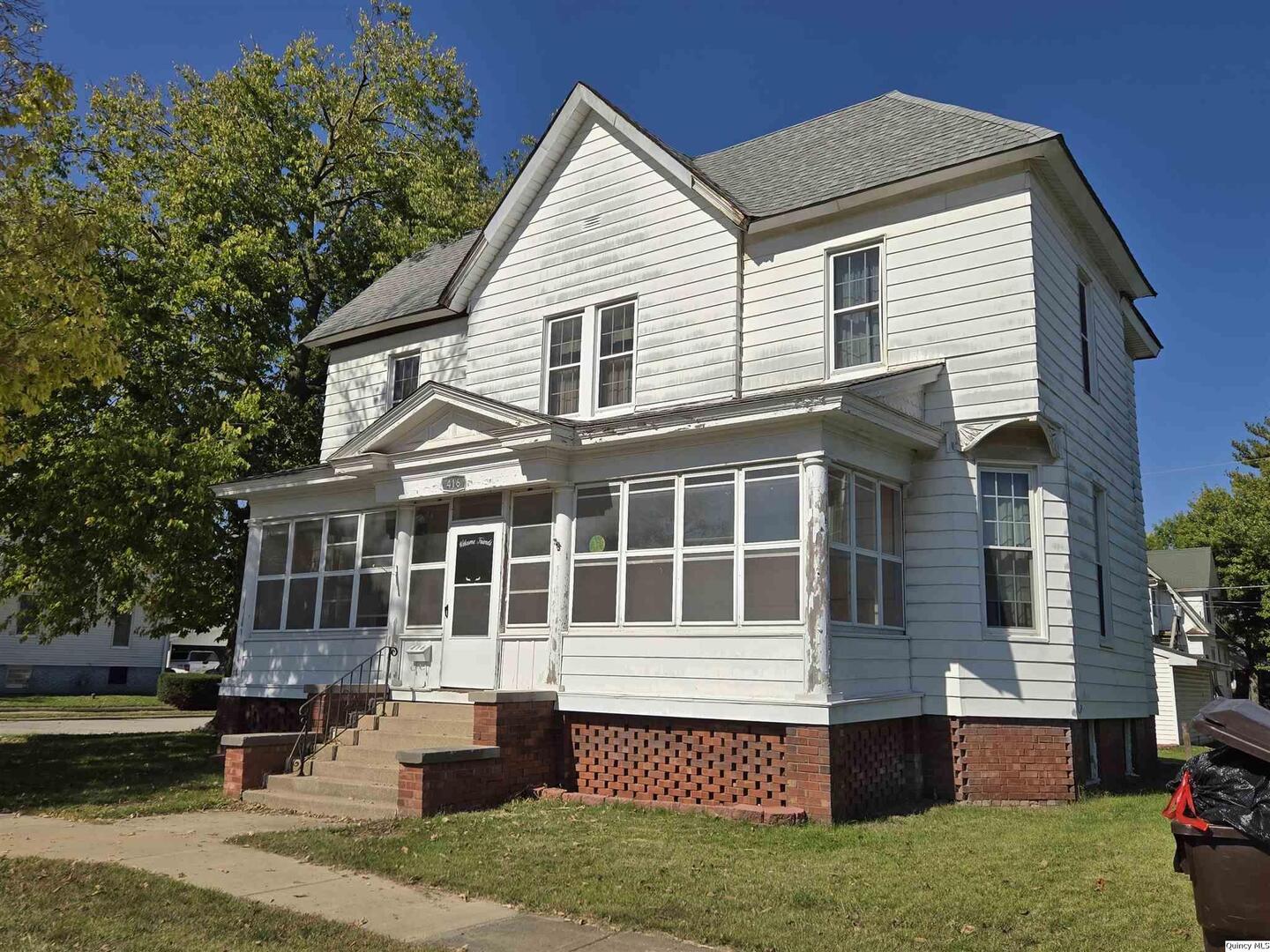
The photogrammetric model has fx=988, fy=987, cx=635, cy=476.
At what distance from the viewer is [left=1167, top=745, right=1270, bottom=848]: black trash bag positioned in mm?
4656

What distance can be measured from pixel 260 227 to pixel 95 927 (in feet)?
63.9

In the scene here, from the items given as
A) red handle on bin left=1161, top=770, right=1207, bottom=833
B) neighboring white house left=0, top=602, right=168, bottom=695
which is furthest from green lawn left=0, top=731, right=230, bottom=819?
neighboring white house left=0, top=602, right=168, bottom=695

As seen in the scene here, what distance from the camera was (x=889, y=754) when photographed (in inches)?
462

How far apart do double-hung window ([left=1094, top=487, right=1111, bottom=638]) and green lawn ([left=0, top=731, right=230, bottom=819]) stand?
11.9 m

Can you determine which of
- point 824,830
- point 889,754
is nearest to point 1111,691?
point 889,754

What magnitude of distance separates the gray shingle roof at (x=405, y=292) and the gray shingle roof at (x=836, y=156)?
40mm

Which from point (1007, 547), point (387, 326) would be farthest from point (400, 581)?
point (1007, 547)

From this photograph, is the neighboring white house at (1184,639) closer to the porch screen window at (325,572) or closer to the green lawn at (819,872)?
the green lawn at (819,872)

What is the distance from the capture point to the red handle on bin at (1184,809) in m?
4.77

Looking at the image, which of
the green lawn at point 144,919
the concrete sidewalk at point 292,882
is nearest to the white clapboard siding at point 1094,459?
the concrete sidewalk at point 292,882

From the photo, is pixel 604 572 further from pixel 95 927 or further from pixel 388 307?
pixel 388 307

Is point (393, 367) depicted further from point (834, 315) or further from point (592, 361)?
point (834, 315)

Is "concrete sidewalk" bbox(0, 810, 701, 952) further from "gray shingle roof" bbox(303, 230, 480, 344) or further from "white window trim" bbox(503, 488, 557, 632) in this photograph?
"gray shingle roof" bbox(303, 230, 480, 344)

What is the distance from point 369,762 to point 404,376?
8798 millimetres
